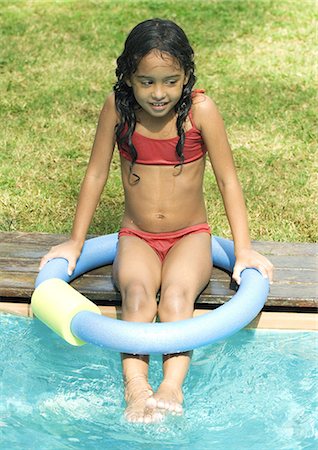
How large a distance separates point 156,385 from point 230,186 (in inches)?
36.8

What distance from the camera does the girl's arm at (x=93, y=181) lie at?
388cm

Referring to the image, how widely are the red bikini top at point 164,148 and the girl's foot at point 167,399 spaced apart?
40.2 inches

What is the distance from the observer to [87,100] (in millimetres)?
6656

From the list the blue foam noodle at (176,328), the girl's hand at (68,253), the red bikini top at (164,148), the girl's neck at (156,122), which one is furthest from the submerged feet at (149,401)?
the girl's neck at (156,122)

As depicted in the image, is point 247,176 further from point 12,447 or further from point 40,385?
point 12,447

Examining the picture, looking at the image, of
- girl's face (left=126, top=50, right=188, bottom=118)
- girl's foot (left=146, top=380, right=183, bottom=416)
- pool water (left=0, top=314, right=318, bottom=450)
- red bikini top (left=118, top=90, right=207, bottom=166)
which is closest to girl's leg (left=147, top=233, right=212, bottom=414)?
girl's foot (left=146, top=380, right=183, bottom=416)

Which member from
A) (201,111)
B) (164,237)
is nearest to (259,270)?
(164,237)

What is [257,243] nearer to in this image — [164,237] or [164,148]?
[164,237]

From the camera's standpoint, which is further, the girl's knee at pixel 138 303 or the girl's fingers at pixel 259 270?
the girl's fingers at pixel 259 270

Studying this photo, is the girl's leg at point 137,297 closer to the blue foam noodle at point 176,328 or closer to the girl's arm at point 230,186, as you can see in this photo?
the blue foam noodle at point 176,328

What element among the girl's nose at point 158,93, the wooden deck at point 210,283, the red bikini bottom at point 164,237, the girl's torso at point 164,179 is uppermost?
the girl's nose at point 158,93

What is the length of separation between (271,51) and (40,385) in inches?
184

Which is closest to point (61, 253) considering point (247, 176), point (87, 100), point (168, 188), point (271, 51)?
point (168, 188)

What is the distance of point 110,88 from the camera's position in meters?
6.84
